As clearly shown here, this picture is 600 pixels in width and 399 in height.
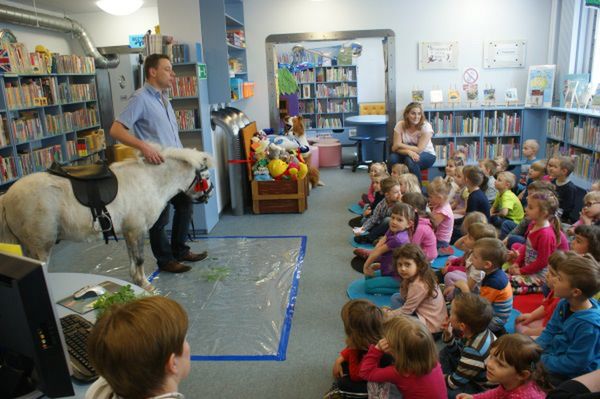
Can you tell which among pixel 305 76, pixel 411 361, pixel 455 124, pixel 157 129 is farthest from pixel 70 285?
pixel 305 76

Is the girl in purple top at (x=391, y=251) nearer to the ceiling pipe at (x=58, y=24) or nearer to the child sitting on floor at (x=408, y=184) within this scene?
the child sitting on floor at (x=408, y=184)

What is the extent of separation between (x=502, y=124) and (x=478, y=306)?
578cm

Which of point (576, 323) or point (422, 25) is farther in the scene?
point (422, 25)

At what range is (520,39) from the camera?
23.7ft

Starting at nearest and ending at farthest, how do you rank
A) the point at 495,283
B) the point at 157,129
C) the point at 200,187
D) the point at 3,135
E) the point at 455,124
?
1. the point at 495,283
2. the point at 157,129
3. the point at 200,187
4. the point at 3,135
5. the point at 455,124

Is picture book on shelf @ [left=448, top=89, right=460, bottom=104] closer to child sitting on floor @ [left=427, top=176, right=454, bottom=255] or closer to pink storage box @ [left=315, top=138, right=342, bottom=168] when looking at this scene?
pink storage box @ [left=315, top=138, right=342, bottom=168]

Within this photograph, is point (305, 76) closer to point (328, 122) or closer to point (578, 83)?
point (328, 122)

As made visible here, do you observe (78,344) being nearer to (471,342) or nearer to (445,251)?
(471,342)

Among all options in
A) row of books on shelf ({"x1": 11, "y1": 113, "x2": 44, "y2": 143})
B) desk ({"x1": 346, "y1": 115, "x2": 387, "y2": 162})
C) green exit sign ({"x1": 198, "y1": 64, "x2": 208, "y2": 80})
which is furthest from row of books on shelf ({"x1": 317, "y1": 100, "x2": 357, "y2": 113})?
row of books on shelf ({"x1": 11, "y1": 113, "x2": 44, "y2": 143})

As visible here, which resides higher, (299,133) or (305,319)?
(299,133)

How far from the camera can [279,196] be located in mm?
5906

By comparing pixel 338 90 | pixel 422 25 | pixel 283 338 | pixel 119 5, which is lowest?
pixel 283 338

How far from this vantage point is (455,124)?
7.45 meters

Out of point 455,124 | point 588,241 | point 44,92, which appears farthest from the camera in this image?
point 455,124
